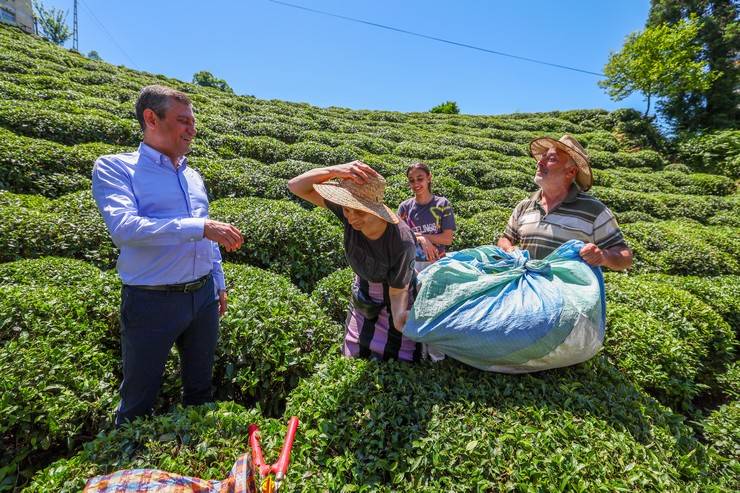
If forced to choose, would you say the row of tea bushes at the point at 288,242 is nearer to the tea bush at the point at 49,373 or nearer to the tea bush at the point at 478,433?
the tea bush at the point at 49,373

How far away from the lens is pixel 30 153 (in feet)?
15.8

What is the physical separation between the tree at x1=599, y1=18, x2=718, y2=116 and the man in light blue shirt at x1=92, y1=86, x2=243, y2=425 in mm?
28861

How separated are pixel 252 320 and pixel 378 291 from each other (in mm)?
1164

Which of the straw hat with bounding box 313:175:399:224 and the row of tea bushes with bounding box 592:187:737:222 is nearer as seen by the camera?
the straw hat with bounding box 313:175:399:224

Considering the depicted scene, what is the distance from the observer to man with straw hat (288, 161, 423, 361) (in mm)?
1948

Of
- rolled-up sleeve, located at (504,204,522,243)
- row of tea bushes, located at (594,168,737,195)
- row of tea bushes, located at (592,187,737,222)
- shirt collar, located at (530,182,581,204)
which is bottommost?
rolled-up sleeve, located at (504,204,522,243)

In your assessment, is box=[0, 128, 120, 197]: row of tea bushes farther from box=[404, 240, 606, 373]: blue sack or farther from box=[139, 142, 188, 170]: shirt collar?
box=[404, 240, 606, 373]: blue sack

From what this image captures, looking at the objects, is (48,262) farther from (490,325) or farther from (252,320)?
(490,325)

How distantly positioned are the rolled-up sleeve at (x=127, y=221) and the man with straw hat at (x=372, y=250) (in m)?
0.66

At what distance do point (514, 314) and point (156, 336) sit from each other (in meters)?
1.95

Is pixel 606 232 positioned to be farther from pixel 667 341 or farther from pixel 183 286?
pixel 183 286

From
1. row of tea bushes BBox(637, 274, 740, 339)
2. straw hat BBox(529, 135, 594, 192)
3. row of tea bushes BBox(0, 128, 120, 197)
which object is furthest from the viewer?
row of tea bushes BBox(0, 128, 120, 197)

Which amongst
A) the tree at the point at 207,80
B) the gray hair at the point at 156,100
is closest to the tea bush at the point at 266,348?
the gray hair at the point at 156,100

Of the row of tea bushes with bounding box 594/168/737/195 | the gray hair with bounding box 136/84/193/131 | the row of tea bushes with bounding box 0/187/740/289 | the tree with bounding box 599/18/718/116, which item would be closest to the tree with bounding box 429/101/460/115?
the tree with bounding box 599/18/718/116
